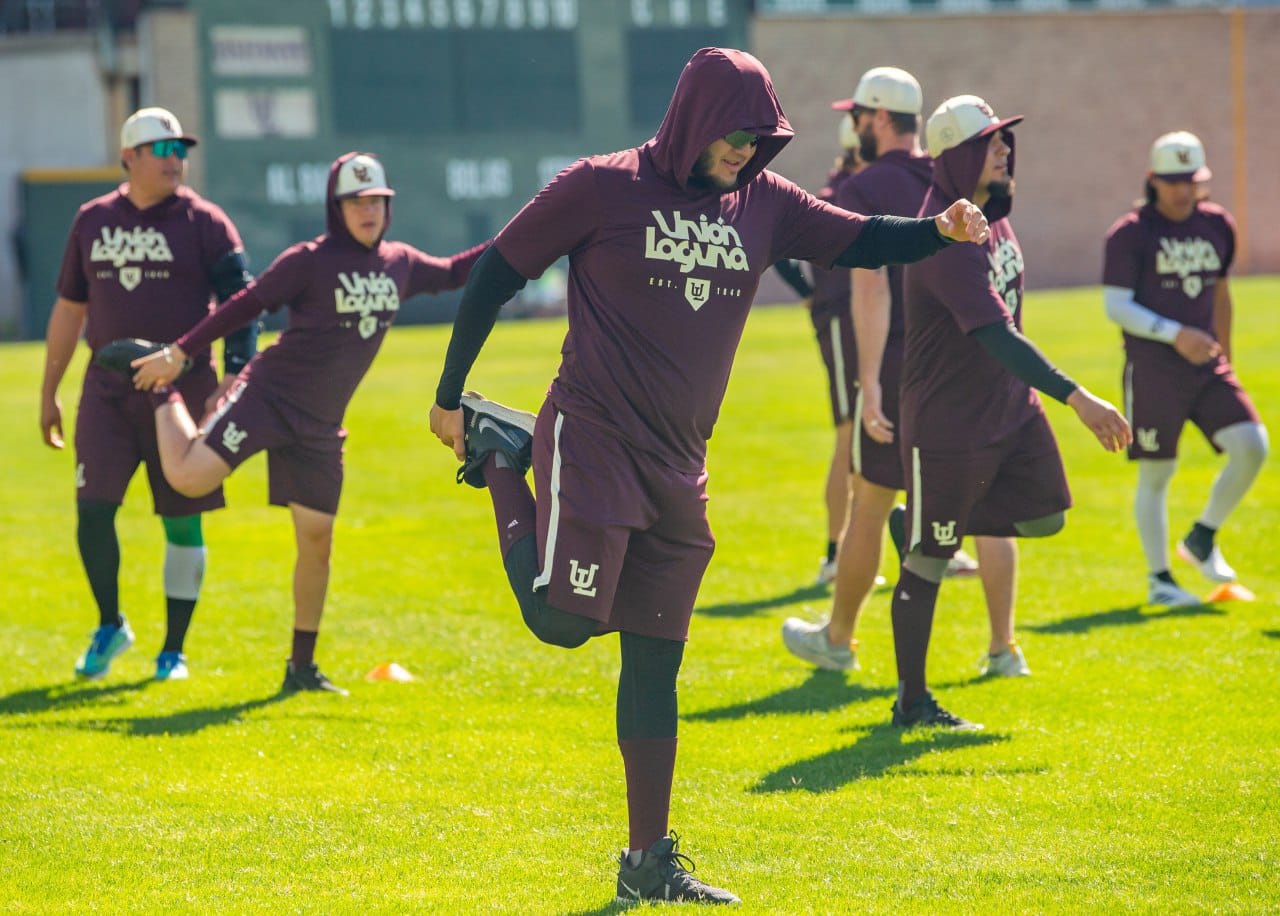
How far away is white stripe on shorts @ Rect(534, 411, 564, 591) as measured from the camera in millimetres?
4559

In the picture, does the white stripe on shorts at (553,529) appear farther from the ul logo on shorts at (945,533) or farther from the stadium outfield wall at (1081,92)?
the stadium outfield wall at (1081,92)

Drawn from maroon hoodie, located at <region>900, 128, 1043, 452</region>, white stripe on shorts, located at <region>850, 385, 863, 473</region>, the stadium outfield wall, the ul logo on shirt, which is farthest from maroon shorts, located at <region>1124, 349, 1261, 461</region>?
the stadium outfield wall

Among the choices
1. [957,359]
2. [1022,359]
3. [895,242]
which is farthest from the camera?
[957,359]

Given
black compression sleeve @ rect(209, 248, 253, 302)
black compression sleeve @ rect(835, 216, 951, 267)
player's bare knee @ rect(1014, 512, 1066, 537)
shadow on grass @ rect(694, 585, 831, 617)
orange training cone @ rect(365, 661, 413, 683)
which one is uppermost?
black compression sleeve @ rect(835, 216, 951, 267)

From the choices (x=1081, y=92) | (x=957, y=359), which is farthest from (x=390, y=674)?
(x=1081, y=92)

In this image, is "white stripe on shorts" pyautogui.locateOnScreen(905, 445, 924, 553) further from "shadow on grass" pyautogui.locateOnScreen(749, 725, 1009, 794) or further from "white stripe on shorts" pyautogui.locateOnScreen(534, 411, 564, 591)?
"white stripe on shorts" pyautogui.locateOnScreen(534, 411, 564, 591)

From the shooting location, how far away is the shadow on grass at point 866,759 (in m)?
5.73

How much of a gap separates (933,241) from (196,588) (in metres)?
4.45

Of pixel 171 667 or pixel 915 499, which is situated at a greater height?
pixel 915 499

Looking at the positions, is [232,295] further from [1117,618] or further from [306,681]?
[1117,618]

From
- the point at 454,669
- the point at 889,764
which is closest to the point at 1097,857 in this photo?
the point at 889,764

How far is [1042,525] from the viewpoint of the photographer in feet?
21.3

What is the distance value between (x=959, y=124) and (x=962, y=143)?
7cm

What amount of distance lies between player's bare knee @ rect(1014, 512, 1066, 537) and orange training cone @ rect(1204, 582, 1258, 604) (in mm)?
2705
